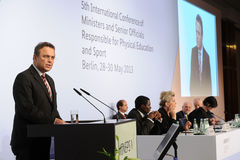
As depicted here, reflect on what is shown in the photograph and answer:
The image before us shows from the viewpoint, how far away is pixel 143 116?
17.2 feet

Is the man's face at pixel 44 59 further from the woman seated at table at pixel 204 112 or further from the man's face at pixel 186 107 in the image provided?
the man's face at pixel 186 107

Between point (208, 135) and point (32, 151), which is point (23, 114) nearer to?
point (32, 151)

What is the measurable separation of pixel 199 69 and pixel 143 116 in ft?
13.8

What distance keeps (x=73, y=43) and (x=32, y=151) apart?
271 centimetres

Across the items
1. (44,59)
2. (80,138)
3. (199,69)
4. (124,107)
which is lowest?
(80,138)

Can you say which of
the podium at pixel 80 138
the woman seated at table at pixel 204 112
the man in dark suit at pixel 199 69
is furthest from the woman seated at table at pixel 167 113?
the man in dark suit at pixel 199 69

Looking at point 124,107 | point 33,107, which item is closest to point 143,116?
point 124,107

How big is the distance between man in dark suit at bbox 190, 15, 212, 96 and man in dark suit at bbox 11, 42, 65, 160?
20.1 ft

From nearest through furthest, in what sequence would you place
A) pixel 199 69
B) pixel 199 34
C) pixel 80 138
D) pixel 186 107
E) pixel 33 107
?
pixel 80 138
pixel 33 107
pixel 186 107
pixel 199 69
pixel 199 34

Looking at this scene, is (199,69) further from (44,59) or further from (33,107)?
(33,107)

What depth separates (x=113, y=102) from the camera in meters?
6.04

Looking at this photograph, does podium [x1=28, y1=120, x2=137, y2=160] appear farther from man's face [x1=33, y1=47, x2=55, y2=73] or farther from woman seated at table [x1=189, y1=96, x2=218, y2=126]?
woman seated at table [x1=189, y1=96, x2=218, y2=126]

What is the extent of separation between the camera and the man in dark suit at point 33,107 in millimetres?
2680

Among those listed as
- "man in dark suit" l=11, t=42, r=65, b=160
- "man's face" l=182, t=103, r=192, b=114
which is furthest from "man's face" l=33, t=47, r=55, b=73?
"man's face" l=182, t=103, r=192, b=114
